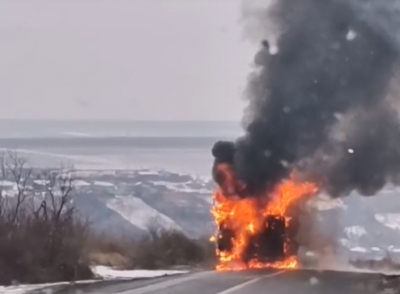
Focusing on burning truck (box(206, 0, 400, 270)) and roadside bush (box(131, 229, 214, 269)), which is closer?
roadside bush (box(131, 229, 214, 269))

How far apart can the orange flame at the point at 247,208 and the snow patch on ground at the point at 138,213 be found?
1677mm

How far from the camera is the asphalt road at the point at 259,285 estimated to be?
40.9 feet

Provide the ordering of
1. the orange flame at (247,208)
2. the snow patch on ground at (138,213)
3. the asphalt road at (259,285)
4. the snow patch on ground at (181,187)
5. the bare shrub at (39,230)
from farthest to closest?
1. the orange flame at (247,208)
2. the snow patch on ground at (181,187)
3. the snow patch on ground at (138,213)
4. the bare shrub at (39,230)
5. the asphalt road at (259,285)

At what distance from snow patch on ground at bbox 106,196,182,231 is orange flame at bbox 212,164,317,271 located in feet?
5.50

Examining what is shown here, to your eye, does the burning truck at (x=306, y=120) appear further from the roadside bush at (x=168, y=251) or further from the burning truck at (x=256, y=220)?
the roadside bush at (x=168, y=251)

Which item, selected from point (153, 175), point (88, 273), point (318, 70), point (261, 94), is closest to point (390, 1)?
point (318, 70)

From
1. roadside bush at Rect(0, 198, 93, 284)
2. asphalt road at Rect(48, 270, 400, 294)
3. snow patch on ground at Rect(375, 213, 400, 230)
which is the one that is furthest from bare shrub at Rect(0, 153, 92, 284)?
snow patch on ground at Rect(375, 213, 400, 230)

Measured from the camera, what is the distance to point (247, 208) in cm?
2211

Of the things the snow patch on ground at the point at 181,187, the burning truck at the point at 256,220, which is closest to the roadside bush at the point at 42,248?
the snow patch on ground at the point at 181,187

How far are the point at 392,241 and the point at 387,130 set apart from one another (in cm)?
341

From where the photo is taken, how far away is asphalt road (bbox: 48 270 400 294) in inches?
490

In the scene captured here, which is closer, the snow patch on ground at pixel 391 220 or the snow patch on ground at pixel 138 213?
the snow patch on ground at pixel 138 213

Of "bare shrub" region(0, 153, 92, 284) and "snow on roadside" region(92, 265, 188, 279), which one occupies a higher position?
"bare shrub" region(0, 153, 92, 284)

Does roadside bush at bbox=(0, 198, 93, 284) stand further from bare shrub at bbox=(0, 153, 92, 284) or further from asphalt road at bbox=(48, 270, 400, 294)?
asphalt road at bbox=(48, 270, 400, 294)
